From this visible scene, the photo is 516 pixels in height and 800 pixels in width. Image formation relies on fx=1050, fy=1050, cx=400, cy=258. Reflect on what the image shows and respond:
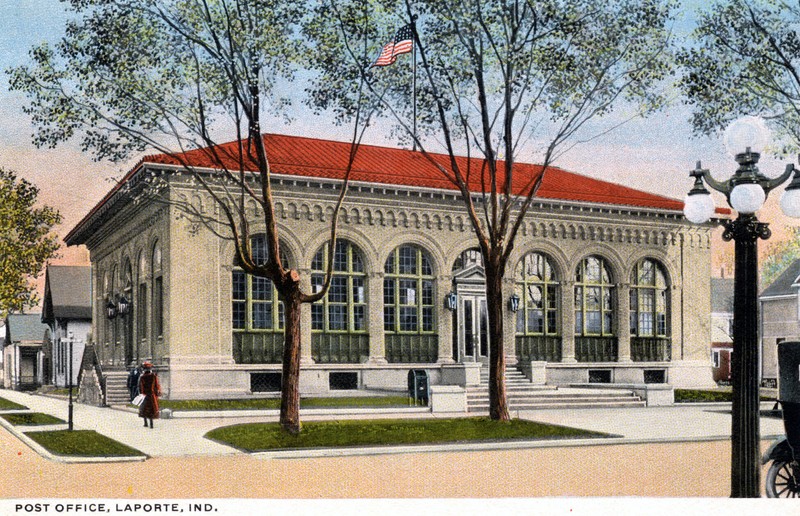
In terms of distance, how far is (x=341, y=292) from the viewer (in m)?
12.1

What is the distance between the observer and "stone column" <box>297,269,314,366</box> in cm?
1136

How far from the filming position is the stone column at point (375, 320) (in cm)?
1188

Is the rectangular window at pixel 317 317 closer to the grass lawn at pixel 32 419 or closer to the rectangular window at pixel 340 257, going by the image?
the rectangular window at pixel 340 257

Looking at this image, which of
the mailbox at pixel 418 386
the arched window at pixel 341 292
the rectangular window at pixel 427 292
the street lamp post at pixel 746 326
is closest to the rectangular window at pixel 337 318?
the arched window at pixel 341 292

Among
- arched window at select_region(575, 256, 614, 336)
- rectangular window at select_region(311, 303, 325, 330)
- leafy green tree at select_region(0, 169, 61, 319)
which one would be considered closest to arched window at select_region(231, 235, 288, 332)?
rectangular window at select_region(311, 303, 325, 330)

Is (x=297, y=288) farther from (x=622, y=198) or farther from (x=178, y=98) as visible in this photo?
(x=622, y=198)

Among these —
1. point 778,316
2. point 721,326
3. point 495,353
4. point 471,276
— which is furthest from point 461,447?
point 778,316

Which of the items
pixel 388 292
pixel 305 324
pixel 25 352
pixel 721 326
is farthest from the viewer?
pixel 25 352

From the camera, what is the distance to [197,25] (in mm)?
10047

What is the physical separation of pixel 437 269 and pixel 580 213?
6.60ft

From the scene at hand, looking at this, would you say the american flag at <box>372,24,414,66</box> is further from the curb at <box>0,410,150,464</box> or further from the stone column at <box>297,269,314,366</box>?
the curb at <box>0,410,150,464</box>

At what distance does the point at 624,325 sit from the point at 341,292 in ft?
10.5

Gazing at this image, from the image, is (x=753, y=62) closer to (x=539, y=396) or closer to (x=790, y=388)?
(x=790, y=388)

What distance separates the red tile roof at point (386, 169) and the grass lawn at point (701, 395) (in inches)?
74.9
